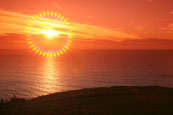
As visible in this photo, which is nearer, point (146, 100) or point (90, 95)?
point (146, 100)

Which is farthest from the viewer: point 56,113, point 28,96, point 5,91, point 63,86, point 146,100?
point 63,86

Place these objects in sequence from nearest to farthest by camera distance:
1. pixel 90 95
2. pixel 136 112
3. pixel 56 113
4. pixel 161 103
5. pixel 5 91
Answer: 1. pixel 136 112
2. pixel 56 113
3. pixel 161 103
4. pixel 90 95
5. pixel 5 91

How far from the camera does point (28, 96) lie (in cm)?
5862

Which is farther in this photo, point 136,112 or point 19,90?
point 19,90

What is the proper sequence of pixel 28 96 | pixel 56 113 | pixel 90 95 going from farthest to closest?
pixel 28 96 < pixel 90 95 < pixel 56 113

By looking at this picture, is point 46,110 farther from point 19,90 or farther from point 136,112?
point 19,90

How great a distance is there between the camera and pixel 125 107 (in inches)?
963

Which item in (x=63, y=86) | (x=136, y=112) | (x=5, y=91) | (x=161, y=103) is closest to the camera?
(x=136, y=112)

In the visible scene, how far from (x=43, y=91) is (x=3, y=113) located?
3954 centimetres

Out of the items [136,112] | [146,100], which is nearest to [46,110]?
[136,112]

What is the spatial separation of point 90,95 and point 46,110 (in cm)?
1089

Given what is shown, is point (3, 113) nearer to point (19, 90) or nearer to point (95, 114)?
point (95, 114)

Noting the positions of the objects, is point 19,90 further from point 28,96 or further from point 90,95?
point 90,95

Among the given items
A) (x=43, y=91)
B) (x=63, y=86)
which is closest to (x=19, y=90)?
(x=43, y=91)
